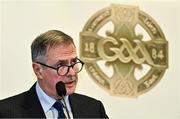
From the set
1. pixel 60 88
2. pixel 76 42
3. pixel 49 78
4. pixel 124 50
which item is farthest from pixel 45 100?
pixel 124 50

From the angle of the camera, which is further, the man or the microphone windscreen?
the man

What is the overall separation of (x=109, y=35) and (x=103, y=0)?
0.23 meters

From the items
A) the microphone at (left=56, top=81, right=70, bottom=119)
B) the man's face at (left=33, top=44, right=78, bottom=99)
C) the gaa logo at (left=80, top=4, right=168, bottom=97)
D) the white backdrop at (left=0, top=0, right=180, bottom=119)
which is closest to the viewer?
the microphone at (left=56, top=81, right=70, bottom=119)

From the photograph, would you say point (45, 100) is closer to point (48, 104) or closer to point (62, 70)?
point (48, 104)

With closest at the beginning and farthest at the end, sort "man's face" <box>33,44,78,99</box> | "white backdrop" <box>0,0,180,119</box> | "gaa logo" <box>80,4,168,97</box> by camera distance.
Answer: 1. "man's face" <box>33,44,78,99</box>
2. "white backdrop" <box>0,0,180,119</box>
3. "gaa logo" <box>80,4,168,97</box>

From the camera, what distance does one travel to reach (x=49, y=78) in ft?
5.98

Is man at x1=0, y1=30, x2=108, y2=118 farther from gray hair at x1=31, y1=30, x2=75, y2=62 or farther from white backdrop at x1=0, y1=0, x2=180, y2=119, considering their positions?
white backdrop at x1=0, y1=0, x2=180, y2=119

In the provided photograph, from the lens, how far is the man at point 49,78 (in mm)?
1780

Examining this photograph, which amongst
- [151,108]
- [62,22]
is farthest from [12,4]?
Answer: [151,108]

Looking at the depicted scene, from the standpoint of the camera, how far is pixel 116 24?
9.02ft

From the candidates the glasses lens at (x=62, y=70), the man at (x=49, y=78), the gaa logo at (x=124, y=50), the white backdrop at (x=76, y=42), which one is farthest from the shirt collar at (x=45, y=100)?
the gaa logo at (x=124, y=50)

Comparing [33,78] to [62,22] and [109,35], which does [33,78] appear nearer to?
[62,22]

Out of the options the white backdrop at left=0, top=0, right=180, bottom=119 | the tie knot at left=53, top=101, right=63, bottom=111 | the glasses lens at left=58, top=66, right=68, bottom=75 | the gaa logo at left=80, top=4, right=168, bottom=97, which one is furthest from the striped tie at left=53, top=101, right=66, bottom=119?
the gaa logo at left=80, top=4, right=168, bottom=97

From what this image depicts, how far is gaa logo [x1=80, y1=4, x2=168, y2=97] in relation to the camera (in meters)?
2.65
